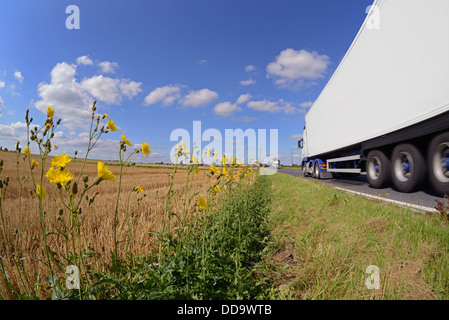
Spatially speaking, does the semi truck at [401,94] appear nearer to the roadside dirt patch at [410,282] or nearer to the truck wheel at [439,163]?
the truck wheel at [439,163]

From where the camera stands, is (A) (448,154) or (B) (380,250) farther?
(A) (448,154)

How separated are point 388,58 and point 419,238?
5553mm

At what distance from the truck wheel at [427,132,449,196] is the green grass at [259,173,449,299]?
266 cm

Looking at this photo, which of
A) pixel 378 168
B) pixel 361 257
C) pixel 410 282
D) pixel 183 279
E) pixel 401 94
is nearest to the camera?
pixel 410 282

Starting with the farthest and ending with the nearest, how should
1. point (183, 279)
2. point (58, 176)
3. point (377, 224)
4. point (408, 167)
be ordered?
point (408, 167) → point (377, 224) → point (183, 279) → point (58, 176)

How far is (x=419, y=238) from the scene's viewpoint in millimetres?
2104

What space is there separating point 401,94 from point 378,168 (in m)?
2.92

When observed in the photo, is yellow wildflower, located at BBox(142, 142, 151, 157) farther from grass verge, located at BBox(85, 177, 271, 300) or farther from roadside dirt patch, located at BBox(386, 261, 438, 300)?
roadside dirt patch, located at BBox(386, 261, 438, 300)

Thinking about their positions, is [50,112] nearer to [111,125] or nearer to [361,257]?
[111,125]

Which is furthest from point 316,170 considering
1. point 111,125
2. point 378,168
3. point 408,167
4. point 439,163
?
A: point 111,125

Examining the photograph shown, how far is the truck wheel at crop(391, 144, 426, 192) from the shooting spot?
207 inches

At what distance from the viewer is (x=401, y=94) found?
537 centimetres

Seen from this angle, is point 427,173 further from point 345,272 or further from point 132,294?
point 132,294
